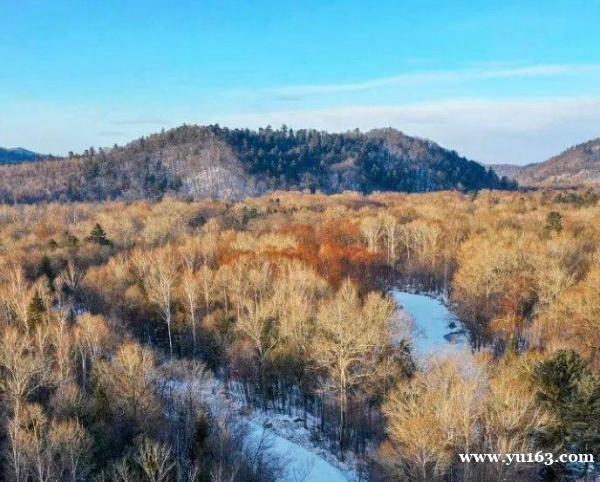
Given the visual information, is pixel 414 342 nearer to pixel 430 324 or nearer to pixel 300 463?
pixel 430 324

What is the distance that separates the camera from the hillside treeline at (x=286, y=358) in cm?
2536

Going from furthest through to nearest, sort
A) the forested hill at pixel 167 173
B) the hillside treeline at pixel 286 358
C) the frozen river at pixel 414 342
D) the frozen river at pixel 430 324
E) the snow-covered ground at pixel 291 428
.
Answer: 1. the forested hill at pixel 167 173
2. the frozen river at pixel 430 324
3. the snow-covered ground at pixel 291 428
4. the frozen river at pixel 414 342
5. the hillside treeline at pixel 286 358

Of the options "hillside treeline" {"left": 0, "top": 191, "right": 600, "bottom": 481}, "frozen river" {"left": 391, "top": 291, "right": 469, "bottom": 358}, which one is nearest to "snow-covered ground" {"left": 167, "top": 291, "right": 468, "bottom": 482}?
"frozen river" {"left": 391, "top": 291, "right": 469, "bottom": 358}

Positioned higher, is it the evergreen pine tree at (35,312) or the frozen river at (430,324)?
the evergreen pine tree at (35,312)

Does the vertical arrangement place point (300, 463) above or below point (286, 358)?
below

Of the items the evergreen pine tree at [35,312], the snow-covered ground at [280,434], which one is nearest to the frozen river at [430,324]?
the snow-covered ground at [280,434]

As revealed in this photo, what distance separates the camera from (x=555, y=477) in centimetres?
2683

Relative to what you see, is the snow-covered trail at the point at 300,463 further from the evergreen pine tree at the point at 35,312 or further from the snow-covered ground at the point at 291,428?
the evergreen pine tree at the point at 35,312

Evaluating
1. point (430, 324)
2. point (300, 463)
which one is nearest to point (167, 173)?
point (430, 324)

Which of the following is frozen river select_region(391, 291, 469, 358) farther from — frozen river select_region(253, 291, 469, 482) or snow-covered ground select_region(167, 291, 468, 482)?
snow-covered ground select_region(167, 291, 468, 482)

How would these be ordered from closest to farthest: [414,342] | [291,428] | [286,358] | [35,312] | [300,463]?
[300,463] → [291,428] → [286,358] → [35,312] → [414,342]

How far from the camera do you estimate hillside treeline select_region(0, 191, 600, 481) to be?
25359mm

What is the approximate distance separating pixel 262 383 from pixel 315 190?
6039 inches

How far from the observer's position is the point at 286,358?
40781 millimetres
